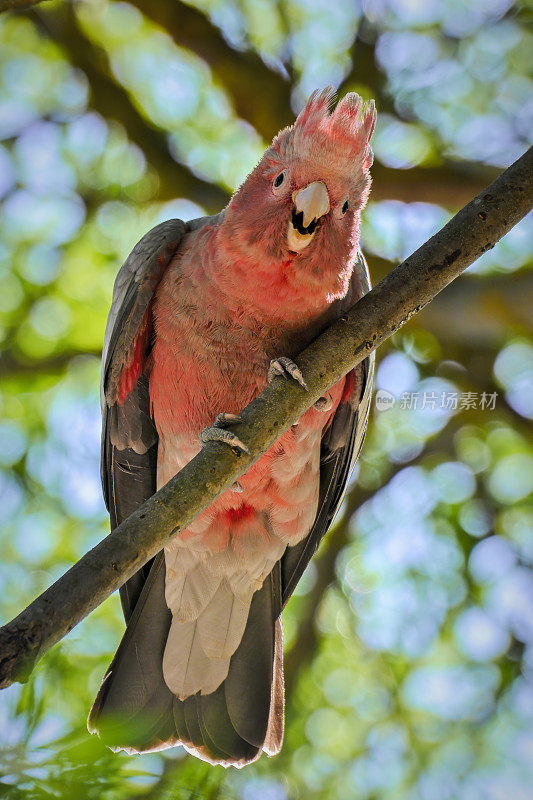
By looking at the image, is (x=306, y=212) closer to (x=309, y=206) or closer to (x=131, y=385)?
(x=309, y=206)

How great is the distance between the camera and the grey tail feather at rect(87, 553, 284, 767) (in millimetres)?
3355

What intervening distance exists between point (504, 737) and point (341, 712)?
3.46ft

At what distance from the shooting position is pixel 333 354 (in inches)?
97.0

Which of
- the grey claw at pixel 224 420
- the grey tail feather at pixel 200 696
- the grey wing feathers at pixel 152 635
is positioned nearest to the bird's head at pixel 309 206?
the grey wing feathers at pixel 152 635

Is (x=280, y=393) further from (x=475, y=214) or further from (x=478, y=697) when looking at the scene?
(x=478, y=697)

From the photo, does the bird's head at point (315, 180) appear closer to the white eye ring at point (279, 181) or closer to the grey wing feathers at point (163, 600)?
the white eye ring at point (279, 181)

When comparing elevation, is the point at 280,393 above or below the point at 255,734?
above

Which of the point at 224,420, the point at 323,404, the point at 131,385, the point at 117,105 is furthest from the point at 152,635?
the point at 117,105

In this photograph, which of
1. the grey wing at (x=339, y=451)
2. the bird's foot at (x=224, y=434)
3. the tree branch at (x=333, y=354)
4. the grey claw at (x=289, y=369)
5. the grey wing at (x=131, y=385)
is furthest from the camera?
the grey wing at (x=339, y=451)

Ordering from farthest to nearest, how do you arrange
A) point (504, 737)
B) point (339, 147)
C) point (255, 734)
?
point (504, 737) → point (255, 734) → point (339, 147)

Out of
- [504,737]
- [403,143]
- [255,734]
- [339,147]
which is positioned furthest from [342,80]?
[504,737]

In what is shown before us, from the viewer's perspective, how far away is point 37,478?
199 inches

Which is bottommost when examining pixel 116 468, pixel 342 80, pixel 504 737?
pixel 504 737

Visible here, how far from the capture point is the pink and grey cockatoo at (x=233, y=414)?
2.84 meters
